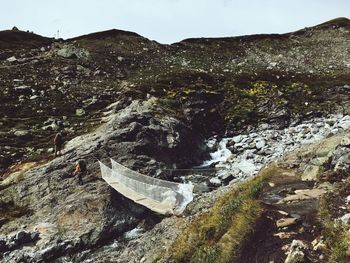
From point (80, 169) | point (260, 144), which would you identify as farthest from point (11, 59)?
point (260, 144)

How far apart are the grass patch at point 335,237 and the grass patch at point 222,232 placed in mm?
2023

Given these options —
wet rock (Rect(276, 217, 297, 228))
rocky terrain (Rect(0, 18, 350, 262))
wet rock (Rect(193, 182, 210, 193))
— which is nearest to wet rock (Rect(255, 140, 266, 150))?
rocky terrain (Rect(0, 18, 350, 262))

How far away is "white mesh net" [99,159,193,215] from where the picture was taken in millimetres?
22109

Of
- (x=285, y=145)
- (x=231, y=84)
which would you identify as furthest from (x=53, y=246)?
(x=231, y=84)

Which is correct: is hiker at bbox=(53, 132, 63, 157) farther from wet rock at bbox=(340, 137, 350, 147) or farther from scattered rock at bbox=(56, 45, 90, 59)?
scattered rock at bbox=(56, 45, 90, 59)

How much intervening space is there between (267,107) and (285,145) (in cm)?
973

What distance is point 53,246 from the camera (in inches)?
895

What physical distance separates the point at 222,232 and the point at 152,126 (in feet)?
69.9

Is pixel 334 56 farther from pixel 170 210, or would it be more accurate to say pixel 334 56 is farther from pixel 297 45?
pixel 170 210

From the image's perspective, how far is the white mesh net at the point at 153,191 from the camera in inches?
870

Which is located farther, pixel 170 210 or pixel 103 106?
pixel 103 106

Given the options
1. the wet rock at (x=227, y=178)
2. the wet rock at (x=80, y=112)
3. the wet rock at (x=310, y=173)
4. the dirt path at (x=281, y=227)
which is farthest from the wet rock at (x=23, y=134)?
the dirt path at (x=281, y=227)

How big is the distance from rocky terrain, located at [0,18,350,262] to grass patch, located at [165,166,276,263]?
0.38m

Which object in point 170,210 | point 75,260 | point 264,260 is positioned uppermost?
point 264,260
